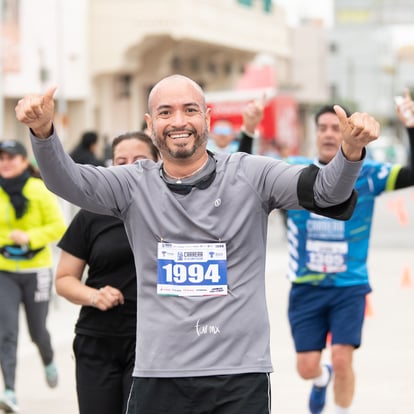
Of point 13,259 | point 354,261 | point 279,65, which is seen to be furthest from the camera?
point 279,65

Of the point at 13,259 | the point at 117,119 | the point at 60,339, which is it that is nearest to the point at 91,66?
the point at 117,119

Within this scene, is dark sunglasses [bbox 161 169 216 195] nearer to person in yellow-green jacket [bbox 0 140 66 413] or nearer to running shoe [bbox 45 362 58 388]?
person in yellow-green jacket [bbox 0 140 66 413]

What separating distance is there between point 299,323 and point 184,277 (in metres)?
3.23

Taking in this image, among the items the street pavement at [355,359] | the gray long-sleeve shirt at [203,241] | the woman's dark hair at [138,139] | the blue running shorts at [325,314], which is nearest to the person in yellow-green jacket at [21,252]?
the street pavement at [355,359]

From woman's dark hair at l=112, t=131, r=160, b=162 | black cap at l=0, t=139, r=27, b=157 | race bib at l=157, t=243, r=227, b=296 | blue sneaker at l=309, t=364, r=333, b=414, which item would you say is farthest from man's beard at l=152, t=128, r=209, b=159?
black cap at l=0, t=139, r=27, b=157

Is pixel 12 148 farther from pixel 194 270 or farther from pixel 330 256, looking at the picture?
pixel 194 270

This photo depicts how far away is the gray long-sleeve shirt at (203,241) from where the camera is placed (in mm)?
3939

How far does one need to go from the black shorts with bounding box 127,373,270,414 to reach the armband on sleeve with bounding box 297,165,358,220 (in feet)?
1.99

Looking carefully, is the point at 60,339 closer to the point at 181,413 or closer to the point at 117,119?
the point at 181,413

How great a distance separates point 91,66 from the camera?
34375 millimetres

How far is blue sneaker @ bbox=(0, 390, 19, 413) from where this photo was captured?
307 inches

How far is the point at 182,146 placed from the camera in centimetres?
395

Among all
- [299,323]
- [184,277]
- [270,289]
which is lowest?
[270,289]

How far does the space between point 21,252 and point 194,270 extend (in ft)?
13.6
